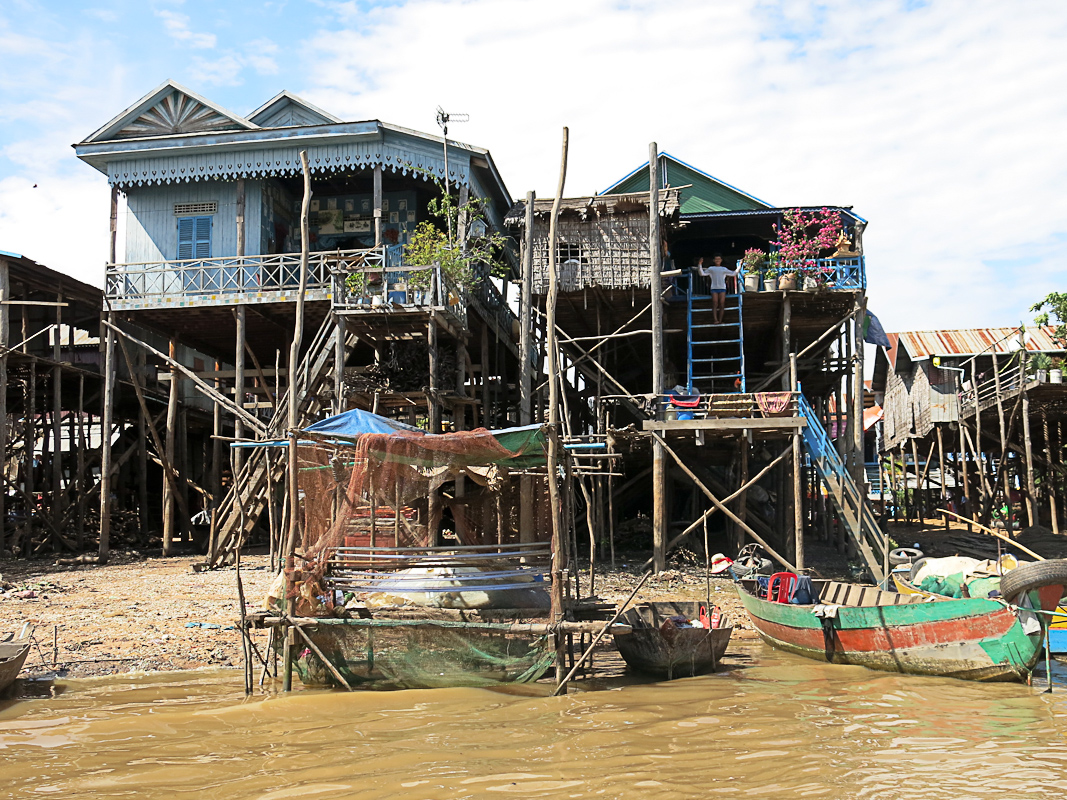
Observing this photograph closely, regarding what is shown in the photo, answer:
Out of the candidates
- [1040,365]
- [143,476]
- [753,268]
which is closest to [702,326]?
[753,268]

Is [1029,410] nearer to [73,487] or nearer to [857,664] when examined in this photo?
Answer: [857,664]

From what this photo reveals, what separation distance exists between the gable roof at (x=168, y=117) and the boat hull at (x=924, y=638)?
1517 centimetres

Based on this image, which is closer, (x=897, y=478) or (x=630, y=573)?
(x=630, y=573)

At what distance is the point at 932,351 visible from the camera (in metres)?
26.2

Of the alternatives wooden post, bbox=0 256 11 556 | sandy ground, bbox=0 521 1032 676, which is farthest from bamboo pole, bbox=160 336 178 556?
wooden post, bbox=0 256 11 556

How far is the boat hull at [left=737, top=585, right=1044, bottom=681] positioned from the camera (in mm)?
9461

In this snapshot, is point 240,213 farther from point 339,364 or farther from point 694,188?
point 694,188

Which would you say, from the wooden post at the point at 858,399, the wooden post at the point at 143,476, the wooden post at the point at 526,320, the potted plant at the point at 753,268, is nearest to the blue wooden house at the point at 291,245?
the wooden post at the point at 526,320

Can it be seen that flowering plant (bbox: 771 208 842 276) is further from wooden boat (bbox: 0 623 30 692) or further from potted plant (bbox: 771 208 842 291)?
wooden boat (bbox: 0 623 30 692)

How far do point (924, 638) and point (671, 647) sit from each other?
297cm

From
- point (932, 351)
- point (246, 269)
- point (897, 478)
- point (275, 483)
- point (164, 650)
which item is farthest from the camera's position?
point (897, 478)

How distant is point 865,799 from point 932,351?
2241 centimetres

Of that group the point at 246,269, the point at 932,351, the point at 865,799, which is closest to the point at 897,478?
the point at 932,351

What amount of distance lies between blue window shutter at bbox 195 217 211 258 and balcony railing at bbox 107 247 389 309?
67cm
